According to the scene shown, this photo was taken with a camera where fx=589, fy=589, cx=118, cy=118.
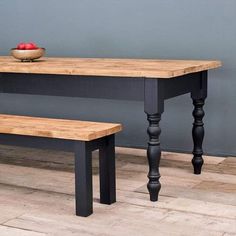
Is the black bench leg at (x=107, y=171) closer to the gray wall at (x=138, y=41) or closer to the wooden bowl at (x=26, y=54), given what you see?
the wooden bowl at (x=26, y=54)

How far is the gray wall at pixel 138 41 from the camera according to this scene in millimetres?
4242

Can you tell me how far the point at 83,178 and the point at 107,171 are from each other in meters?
A: 0.22

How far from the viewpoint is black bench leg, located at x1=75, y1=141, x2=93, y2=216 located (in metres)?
3.02

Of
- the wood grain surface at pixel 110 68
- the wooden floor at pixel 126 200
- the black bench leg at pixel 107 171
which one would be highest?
the wood grain surface at pixel 110 68

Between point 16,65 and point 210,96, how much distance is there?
1.50m

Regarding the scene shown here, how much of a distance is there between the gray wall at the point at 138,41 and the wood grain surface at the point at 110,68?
0.65m

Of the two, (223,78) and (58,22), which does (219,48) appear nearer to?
(223,78)

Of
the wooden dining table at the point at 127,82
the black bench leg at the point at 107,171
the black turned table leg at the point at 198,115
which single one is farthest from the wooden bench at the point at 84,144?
the black turned table leg at the point at 198,115

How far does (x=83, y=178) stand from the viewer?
303 cm

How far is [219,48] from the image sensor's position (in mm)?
4234

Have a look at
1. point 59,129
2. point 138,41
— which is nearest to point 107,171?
point 59,129

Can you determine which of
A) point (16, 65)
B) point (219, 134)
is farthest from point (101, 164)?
point (219, 134)

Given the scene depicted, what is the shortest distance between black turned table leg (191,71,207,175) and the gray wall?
0.54m

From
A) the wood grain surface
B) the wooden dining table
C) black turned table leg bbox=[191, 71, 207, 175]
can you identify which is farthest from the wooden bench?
→ black turned table leg bbox=[191, 71, 207, 175]
